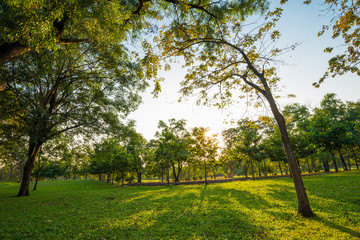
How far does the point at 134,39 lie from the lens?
9.76 metres

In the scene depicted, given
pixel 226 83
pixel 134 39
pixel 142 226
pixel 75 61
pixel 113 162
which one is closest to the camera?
pixel 142 226

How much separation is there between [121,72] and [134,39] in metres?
6.60

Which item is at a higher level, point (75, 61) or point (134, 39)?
point (75, 61)

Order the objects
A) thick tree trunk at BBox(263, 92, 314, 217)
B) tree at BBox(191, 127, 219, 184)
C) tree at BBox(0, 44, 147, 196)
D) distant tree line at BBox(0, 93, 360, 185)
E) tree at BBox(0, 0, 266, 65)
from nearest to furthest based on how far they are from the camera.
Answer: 1. tree at BBox(0, 0, 266, 65)
2. thick tree trunk at BBox(263, 92, 314, 217)
3. tree at BBox(0, 44, 147, 196)
4. distant tree line at BBox(0, 93, 360, 185)
5. tree at BBox(191, 127, 219, 184)

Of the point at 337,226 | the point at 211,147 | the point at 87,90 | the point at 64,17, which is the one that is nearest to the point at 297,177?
the point at 337,226

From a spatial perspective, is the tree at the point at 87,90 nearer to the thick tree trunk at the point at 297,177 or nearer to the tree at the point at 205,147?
the thick tree trunk at the point at 297,177

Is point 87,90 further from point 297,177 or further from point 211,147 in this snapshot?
point 211,147

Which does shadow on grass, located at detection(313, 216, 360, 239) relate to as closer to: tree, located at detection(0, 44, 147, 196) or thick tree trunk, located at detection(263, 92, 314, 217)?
thick tree trunk, located at detection(263, 92, 314, 217)

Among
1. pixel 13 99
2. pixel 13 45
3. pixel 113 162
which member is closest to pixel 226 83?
pixel 13 45

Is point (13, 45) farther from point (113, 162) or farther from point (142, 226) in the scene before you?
point (113, 162)

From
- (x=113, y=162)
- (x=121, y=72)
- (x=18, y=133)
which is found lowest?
(x=113, y=162)

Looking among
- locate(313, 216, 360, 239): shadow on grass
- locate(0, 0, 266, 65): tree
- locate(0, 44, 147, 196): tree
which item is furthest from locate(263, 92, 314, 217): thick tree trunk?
locate(0, 44, 147, 196): tree

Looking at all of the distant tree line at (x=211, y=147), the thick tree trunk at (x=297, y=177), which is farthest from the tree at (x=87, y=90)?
the thick tree trunk at (x=297, y=177)

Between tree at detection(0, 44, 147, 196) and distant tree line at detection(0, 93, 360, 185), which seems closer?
tree at detection(0, 44, 147, 196)
